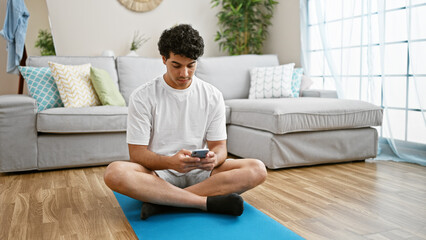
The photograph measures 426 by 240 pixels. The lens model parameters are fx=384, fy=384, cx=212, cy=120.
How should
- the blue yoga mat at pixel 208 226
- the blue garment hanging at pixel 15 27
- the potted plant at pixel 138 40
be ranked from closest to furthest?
the blue yoga mat at pixel 208 226, the blue garment hanging at pixel 15 27, the potted plant at pixel 138 40

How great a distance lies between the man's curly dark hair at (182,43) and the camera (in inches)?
67.9

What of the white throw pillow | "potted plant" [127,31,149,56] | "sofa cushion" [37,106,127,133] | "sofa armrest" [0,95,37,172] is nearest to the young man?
"sofa cushion" [37,106,127,133]

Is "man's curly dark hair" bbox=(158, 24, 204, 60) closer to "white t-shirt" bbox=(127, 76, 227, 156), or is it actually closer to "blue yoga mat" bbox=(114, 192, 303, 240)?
"white t-shirt" bbox=(127, 76, 227, 156)

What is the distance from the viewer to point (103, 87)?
3.26 m

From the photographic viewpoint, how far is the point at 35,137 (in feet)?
9.42

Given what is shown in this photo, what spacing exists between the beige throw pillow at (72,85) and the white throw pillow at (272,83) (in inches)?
61.1

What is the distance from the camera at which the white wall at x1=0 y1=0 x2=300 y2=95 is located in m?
4.38

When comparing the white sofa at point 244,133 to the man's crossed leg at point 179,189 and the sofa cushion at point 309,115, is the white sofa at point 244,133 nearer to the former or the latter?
the sofa cushion at point 309,115

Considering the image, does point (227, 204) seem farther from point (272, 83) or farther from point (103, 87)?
point (272, 83)

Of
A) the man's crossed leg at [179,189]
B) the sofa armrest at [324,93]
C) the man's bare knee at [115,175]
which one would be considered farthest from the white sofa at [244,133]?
the man's bare knee at [115,175]

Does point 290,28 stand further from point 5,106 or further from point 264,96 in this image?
point 5,106

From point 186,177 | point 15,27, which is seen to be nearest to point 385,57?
point 186,177

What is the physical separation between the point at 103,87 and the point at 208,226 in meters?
1.97

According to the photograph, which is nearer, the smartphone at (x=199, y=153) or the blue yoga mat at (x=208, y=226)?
the blue yoga mat at (x=208, y=226)
